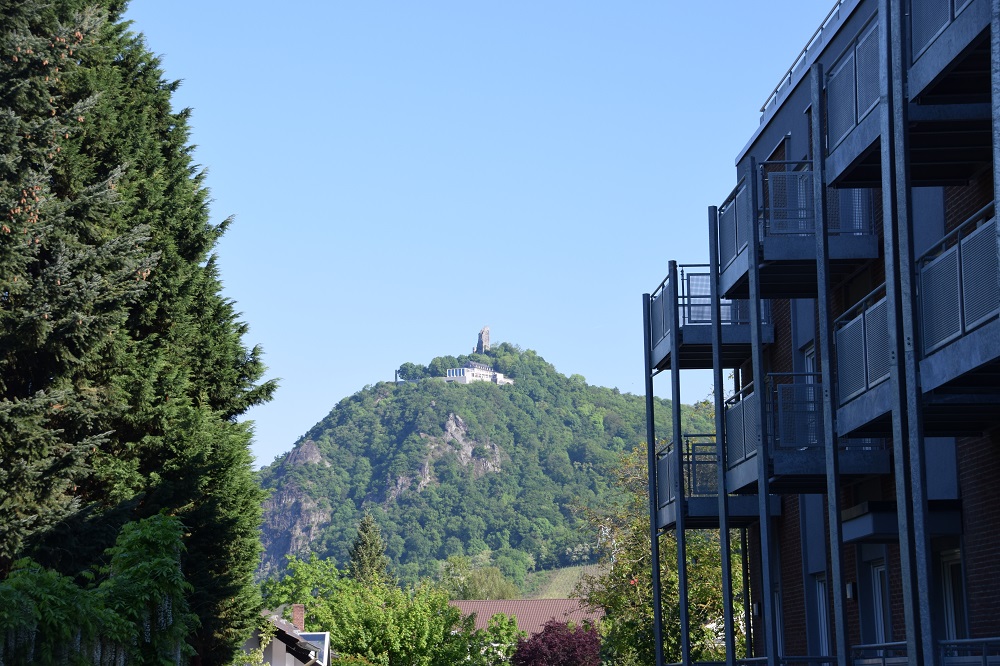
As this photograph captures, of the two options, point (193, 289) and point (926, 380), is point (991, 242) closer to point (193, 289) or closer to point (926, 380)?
point (926, 380)

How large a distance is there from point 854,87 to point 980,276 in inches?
149

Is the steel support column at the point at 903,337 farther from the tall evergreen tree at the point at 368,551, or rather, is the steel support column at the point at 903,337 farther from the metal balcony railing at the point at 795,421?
the tall evergreen tree at the point at 368,551

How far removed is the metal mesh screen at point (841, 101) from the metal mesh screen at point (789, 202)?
276cm

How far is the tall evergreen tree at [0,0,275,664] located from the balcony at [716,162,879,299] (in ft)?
27.7

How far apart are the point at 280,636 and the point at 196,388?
2185cm

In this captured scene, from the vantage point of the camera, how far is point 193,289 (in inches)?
880

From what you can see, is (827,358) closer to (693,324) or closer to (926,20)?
(926,20)

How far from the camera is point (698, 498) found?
22438 millimetres

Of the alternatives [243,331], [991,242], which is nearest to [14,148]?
[243,331]

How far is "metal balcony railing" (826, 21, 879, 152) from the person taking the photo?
1341cm

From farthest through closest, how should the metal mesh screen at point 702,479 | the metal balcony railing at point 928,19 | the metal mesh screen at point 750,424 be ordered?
1. the metal mesh screen at point 702,479
2. the metal mesh screen at point 750,424
3. the metal balcony railing at point 928,19

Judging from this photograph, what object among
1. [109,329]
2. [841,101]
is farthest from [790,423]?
[109,329]

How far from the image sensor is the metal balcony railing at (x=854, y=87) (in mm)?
A: 13414

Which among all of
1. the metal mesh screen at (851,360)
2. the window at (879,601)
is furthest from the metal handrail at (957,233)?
the window at (879,601)
